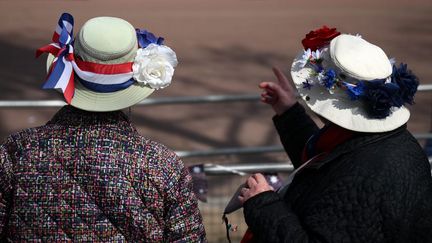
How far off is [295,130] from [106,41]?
1202 mm

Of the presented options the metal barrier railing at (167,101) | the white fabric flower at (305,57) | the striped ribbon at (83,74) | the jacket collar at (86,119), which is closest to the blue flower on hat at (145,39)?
the striped ribbon at (83,74)

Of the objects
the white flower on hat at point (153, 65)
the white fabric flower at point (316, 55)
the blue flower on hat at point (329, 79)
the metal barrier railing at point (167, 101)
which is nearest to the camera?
the white flower on hat at point (153, 65)

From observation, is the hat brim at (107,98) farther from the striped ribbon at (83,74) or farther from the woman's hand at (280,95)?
the woman's hand at (280,95)

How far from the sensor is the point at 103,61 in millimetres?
2691

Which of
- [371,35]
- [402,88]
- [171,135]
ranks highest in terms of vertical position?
[371,35]

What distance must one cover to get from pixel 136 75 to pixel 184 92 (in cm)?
571

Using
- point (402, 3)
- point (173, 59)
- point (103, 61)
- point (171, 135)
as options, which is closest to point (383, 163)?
point (173, 59)

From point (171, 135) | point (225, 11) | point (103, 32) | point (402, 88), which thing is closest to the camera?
point (103, 32)

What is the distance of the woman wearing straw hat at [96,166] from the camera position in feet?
8.69

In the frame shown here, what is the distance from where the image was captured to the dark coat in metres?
2.64

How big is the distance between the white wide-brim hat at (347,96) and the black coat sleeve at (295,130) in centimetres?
61

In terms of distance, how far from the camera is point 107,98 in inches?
107

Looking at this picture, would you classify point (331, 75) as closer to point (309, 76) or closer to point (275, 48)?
point (309, 76)

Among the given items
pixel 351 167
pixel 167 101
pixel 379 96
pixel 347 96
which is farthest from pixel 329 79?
pixel 167 101
